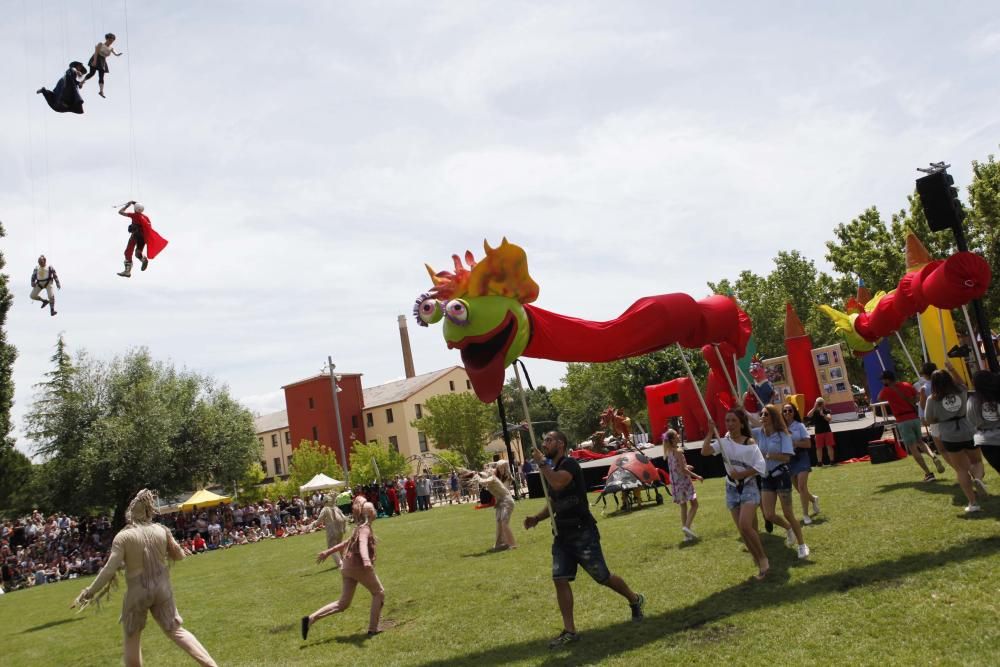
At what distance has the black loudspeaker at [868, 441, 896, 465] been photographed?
1645cm

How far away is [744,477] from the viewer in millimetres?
8031

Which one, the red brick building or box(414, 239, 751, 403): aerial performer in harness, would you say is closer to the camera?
box(414, 239, 751, 403): aerial performer in harness

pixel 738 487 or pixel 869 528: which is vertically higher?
pixel 738 487

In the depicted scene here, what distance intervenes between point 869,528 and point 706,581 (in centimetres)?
235

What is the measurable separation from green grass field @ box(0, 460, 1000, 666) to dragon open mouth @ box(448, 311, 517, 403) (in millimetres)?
2471

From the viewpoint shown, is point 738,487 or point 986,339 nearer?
point 738,487

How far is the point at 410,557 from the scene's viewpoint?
1542cm

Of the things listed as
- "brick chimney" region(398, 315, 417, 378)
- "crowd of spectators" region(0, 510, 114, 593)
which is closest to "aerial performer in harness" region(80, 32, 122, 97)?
"crowd of spectators" region(0, 510, 114, 593)

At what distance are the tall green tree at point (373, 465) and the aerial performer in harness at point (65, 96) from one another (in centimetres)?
4234

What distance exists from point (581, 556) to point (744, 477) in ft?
7.31

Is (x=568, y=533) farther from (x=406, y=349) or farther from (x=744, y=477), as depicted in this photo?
(x=406, y=349)

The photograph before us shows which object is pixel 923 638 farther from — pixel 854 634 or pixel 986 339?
pixel 986 339

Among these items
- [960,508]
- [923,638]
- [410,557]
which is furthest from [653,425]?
[923,638]

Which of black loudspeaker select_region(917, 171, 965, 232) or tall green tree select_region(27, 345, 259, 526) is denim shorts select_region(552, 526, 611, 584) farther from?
tall green tree select_region(27, 345, 259, 526)
